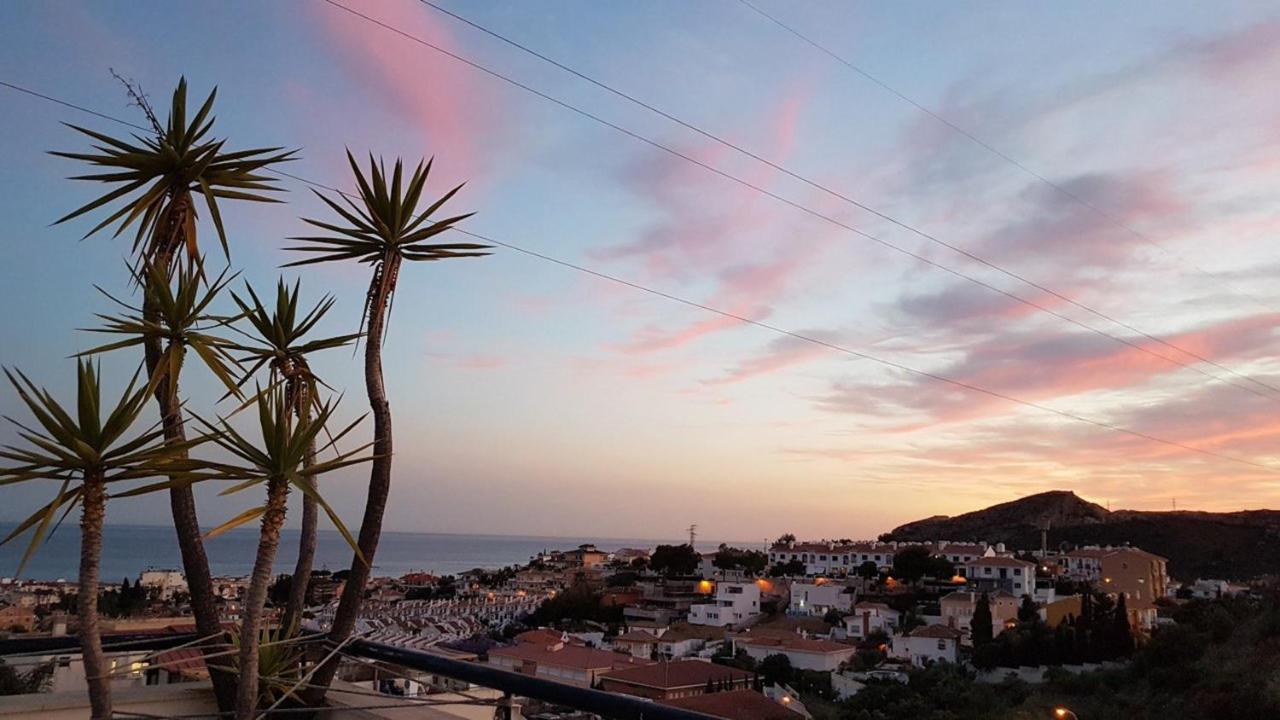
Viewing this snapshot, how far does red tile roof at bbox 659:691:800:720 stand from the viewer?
765 inches

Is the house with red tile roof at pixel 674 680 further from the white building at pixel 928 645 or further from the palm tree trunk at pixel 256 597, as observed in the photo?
the palm tree trunk at pixel 256 597

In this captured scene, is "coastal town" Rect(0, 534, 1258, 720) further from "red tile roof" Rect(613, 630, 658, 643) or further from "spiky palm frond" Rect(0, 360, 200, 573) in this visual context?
"spiky palm frond" Rect(0, 360, 200, 573)

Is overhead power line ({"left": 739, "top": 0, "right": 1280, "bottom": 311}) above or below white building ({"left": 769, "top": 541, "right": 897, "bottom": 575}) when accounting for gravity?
above

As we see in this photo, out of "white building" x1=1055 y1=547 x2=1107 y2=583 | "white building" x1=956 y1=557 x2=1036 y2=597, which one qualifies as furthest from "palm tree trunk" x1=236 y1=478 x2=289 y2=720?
"white building" x1=1055 y1=547 x2=1107 y2=583

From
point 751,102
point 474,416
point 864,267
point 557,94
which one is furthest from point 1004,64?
point 474,416

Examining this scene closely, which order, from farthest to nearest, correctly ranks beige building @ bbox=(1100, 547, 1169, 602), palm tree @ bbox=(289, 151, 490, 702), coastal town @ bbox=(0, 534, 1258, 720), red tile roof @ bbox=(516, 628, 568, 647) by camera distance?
beige building @ bbox=(1100, 547, 1169, 602) < red tile roof @ bbox=(516, 628, 568, 647) < coastal town @ bbox=(0, 534, 1258, 720) < palm tree @ bbox=(289, 151, 490, 702)

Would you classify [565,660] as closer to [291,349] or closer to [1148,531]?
[291,349]

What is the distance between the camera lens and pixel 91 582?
10.9 ft

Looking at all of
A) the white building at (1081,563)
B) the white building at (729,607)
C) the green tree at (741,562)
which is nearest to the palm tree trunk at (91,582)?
the white building at (729,607)

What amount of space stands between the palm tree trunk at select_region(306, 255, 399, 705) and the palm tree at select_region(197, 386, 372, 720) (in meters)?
0.70

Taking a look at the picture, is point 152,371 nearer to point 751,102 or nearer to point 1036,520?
point 751,102

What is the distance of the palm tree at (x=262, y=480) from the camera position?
10.8 ft

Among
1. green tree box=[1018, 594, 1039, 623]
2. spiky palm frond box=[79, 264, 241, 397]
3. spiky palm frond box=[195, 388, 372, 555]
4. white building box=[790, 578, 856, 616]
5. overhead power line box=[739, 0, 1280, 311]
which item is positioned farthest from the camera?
white building box=[790, 578, 856, 616]

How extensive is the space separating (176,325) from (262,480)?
1411 mm
